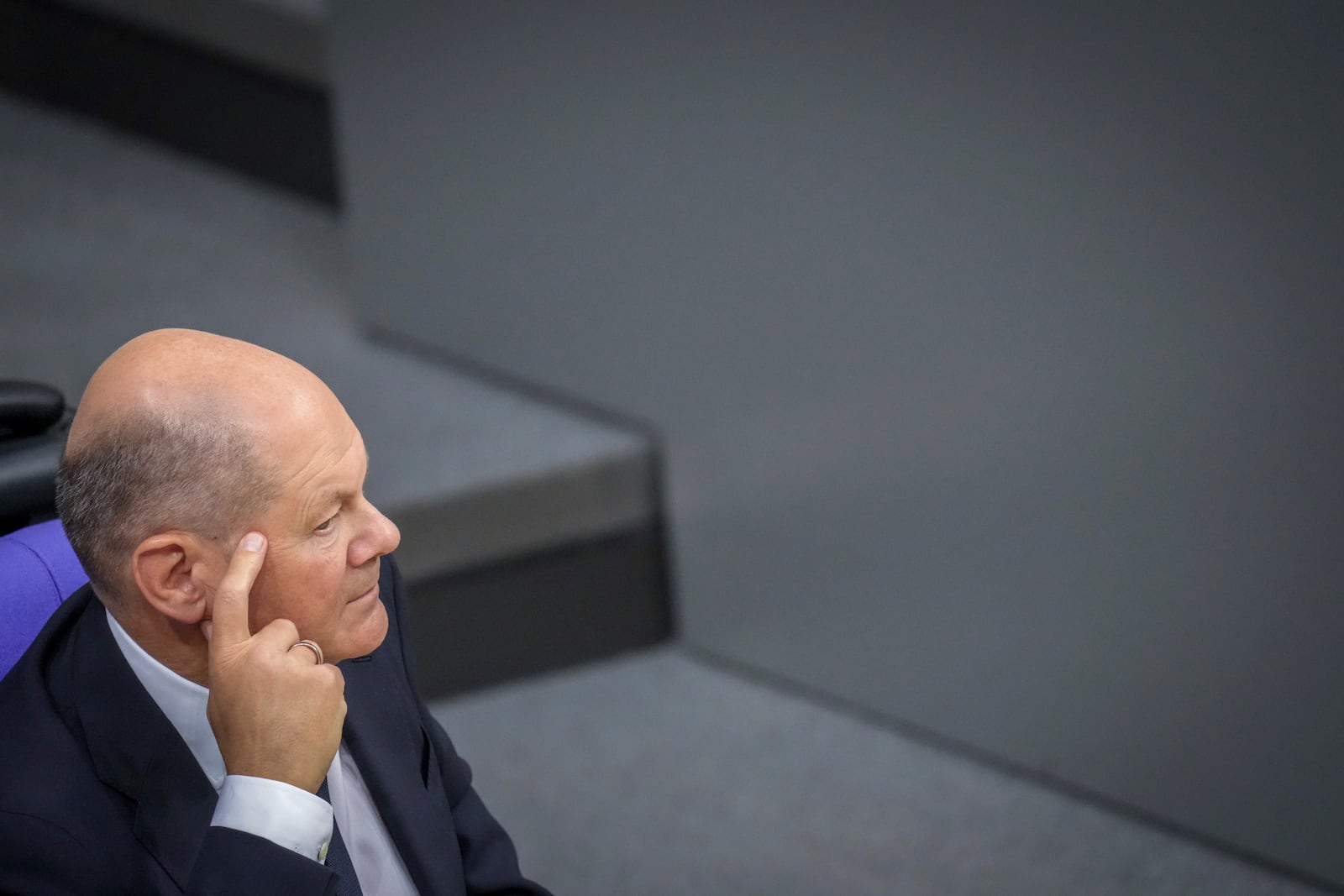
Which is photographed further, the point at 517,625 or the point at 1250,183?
the point at 517,625

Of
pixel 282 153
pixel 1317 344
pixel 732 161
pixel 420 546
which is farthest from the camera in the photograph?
pixel 282 153

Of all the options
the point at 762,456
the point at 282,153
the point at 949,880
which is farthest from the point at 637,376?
the point at 282,153

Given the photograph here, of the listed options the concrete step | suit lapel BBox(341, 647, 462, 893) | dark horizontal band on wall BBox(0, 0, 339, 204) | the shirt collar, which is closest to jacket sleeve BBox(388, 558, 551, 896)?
suit lapel BBox(341, 647, 462, 893)

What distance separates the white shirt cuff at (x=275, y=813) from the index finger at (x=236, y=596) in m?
0.09

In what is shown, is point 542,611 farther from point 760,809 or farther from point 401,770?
point 401,770

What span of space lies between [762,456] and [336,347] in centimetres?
107

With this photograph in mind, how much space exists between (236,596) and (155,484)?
9 centimetres

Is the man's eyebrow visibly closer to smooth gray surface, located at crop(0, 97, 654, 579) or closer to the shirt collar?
the shirt collar

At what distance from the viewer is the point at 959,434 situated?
2.40 m

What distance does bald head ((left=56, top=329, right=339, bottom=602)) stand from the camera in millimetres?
1101

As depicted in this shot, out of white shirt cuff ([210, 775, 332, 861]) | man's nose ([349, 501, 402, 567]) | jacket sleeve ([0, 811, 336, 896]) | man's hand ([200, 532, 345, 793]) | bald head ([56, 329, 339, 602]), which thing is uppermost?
bald head ([56, 329, 339, 602])

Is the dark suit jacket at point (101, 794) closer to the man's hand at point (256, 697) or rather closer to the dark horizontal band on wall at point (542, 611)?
the man's hand at point (256, 697)

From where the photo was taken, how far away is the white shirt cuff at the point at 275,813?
1.10 metres

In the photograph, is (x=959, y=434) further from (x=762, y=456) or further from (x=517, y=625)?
(x=517, y=625)
